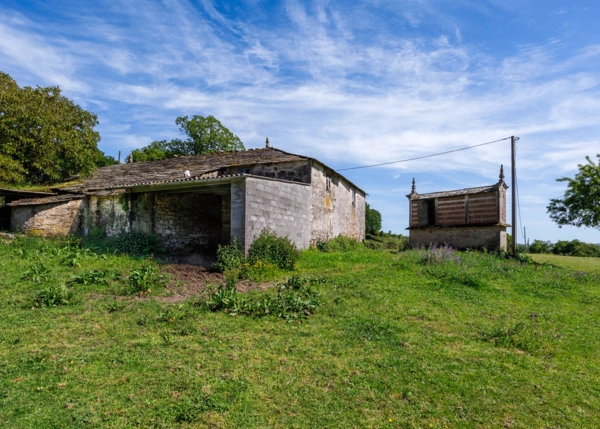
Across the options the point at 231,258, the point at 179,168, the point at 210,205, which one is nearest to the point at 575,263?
the point at 231,258

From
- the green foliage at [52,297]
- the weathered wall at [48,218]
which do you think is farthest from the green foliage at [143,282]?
the weathered wall at [48,218]

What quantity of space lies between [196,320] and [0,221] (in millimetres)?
14869

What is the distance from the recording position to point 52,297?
6949mm

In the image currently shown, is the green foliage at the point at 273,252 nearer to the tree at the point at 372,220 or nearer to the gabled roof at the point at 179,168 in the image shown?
the gabled roof at the point at 179,168

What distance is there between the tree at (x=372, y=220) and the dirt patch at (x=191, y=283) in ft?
84.0

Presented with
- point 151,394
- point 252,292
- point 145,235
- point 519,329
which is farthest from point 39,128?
point 519,329

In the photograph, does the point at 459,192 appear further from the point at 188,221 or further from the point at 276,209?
the point at 188,221

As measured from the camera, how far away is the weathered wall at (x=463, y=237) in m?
19.7

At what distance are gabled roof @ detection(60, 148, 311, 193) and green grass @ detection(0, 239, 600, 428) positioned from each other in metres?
9.30

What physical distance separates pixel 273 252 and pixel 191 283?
2.94 m

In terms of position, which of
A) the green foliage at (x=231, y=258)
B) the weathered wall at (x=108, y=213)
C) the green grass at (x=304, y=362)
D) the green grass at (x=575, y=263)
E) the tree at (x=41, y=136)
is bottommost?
the green grass at (x=304, y=362)

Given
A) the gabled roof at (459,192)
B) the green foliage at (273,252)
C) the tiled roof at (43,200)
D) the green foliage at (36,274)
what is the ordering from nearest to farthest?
the green foliage at (36,274) → the green foliage at (273,252) → the tiled roof at (43,200) → the gabled roof at (459,192)

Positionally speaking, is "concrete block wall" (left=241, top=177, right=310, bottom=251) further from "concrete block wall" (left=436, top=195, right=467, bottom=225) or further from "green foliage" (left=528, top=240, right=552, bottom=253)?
"green foliage" (left=528, top=240, right=552, bottom=253)

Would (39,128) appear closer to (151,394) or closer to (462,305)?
(151,394)
